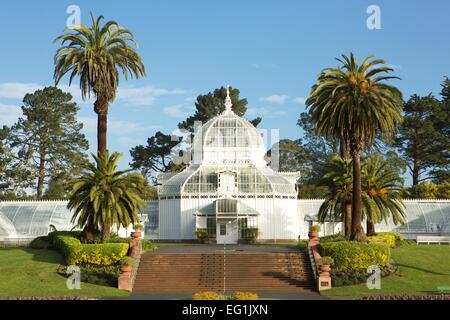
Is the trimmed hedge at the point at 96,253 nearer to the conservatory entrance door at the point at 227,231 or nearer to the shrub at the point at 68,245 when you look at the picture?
the shrub at the point at 68,245

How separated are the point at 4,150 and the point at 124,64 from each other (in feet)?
159

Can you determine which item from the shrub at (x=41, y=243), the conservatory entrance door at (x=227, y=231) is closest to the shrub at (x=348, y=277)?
the shrub at (x=41, y=243)

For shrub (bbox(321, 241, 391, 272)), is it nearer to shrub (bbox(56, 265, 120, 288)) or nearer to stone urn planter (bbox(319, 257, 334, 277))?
stone urn planter (bbox(319, 257, 334, 277))

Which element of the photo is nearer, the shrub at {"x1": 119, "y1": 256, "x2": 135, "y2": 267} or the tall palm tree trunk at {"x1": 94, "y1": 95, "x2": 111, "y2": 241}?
the shrub at {"x1": 119, "y1": 256, "x2": 135, "y2": 267}

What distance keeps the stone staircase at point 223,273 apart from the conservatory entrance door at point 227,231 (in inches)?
687

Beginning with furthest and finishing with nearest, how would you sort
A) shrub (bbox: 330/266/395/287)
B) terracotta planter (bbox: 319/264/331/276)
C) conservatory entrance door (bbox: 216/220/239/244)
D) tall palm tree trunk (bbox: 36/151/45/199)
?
1. tall palm tree trunk (bbox: 36/151/45/199)
2. conservatory entrance door (bbox: 216/220/239/244)
3. shrub (bbox: 330/266/395/287)
4. terracotta planter (bbox: 319/264/331/276)

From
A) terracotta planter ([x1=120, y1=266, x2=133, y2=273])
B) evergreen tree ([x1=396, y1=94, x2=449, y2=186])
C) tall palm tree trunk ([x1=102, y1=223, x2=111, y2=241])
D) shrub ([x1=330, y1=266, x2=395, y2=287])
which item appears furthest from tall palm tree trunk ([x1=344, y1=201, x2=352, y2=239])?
evergreen tree ([x1=396, y1=94, x2=449, y2=186])

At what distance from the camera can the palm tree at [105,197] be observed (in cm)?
4609

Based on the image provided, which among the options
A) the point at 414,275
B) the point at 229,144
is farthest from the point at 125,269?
the point at 229,144

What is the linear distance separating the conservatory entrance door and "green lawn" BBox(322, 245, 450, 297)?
18492 millimetres

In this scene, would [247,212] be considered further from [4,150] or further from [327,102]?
[4,150]

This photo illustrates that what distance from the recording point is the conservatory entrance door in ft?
215
